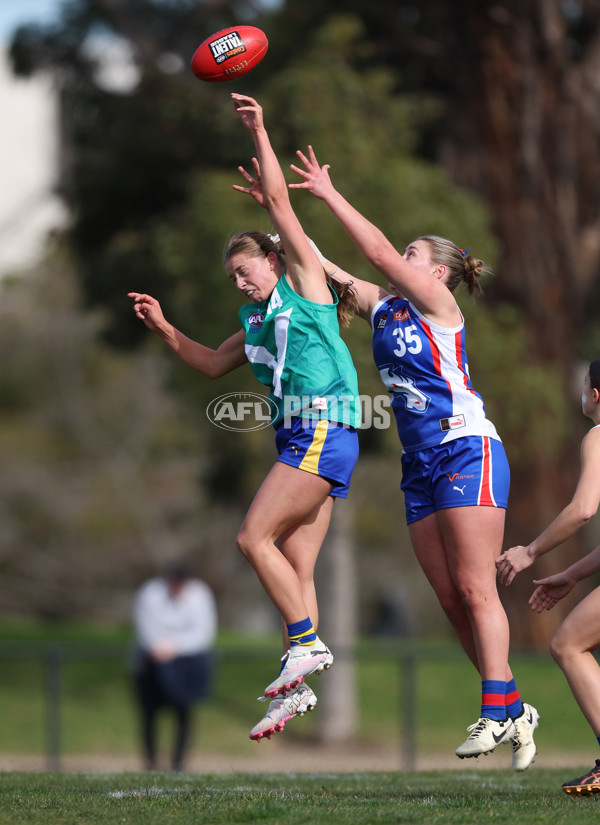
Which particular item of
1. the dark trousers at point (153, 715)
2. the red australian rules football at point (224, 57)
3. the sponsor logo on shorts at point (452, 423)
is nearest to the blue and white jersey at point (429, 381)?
the sponsor logo on shorts at point (452, 423)

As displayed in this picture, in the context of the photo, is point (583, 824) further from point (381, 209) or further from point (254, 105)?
point (381, 209)

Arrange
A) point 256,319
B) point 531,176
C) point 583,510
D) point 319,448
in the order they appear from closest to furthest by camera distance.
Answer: point 583,510, point 319,448, point 256,319, point 531,176

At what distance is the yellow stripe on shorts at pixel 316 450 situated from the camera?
571 centimetres

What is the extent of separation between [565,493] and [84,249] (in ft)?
26.2

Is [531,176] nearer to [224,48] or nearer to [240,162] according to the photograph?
[240,162]

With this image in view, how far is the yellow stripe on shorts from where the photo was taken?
18.7ft

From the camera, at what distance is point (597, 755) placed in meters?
14.7

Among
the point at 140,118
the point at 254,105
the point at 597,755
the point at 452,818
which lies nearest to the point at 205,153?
the point at 140,118

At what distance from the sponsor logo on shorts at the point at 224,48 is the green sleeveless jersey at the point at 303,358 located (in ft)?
4.04

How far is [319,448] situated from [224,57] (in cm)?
211

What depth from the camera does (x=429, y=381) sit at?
568 centimetres

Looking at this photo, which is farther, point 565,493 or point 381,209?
point 565,493

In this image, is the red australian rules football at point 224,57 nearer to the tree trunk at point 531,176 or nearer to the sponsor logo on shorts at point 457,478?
the sponsor logo on shorts at point 457,478

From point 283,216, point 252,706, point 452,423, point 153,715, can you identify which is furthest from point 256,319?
point 252,706
